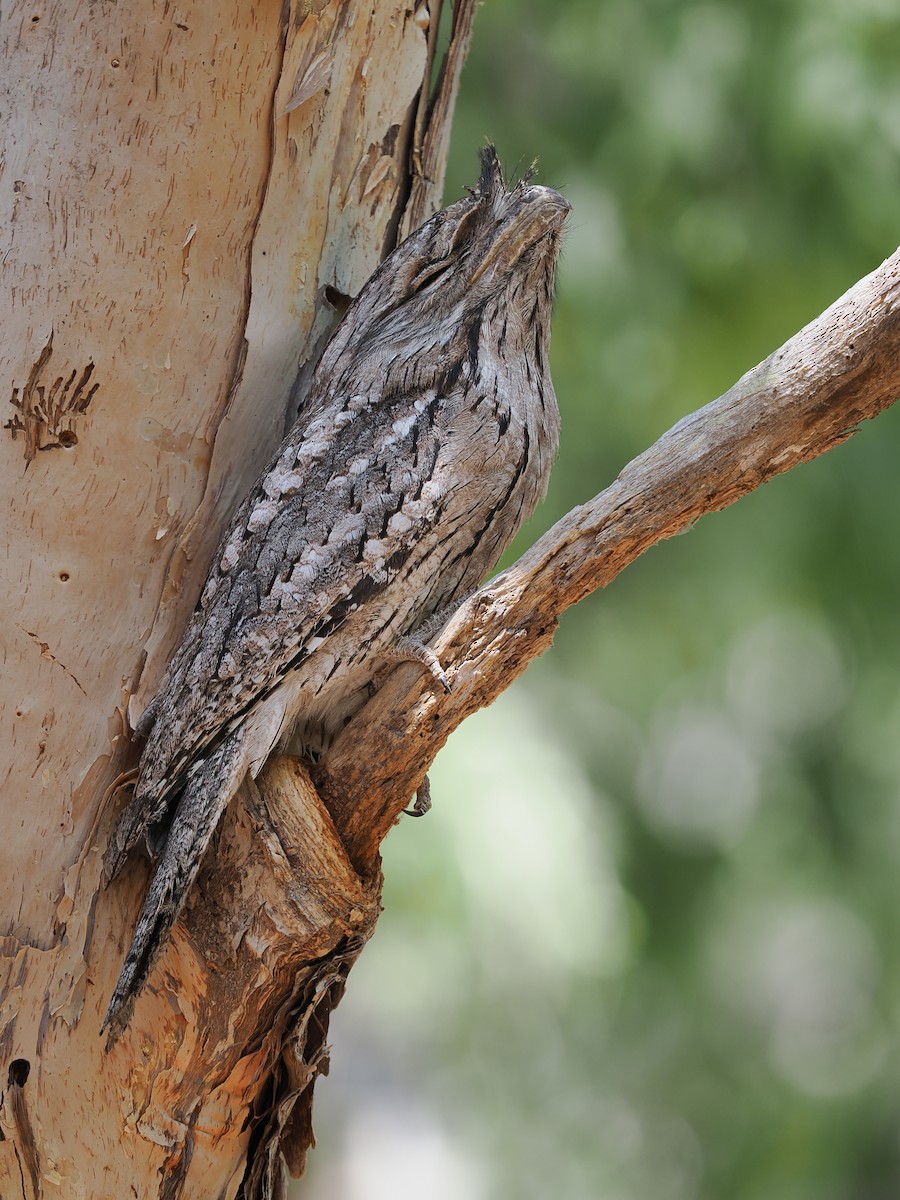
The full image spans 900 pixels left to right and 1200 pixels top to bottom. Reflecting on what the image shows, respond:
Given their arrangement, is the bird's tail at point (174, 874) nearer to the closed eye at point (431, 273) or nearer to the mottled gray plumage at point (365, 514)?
the mottled gray plumage at point (365, 514)

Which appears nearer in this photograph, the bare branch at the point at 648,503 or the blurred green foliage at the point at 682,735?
the bare branch at the point at 648,503

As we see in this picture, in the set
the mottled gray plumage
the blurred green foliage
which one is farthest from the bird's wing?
the blurred green foliage

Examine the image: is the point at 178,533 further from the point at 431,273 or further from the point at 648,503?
the point at 648,503

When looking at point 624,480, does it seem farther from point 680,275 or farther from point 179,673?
point 680,275

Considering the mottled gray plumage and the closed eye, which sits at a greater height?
the closed eye

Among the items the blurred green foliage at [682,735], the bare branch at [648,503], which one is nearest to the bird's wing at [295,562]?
the bare branch at [648,503]

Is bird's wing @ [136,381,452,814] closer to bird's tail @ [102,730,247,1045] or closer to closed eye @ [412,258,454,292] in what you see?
bird's tail @ [102,730,247,1045]
